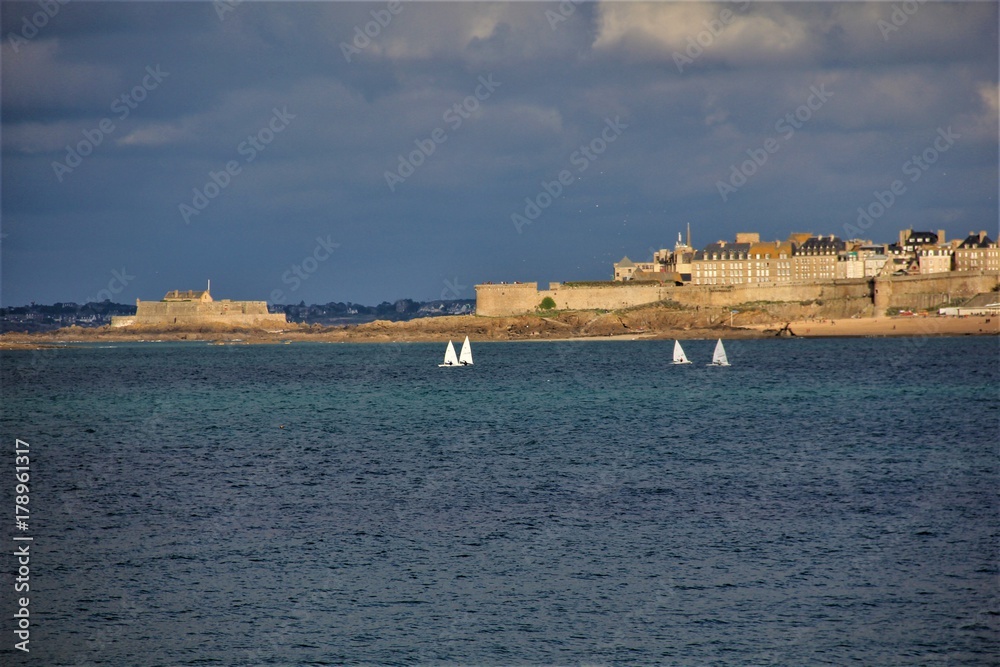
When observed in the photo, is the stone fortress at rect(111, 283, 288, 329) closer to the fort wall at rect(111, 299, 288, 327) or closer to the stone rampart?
the fort wall at rect(111, 299, 288, 327)

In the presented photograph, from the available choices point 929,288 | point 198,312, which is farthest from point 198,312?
point 929,288

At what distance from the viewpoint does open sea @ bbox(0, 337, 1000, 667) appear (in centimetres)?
1321

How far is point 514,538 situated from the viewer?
58.3 ft

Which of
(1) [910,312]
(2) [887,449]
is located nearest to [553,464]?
(2) [887,449]

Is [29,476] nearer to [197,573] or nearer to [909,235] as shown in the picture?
[197,573]

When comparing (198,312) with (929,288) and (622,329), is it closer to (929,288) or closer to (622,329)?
(622,329)

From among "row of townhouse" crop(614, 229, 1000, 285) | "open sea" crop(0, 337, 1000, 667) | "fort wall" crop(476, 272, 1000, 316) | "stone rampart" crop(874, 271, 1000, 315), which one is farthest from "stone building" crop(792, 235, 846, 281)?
"open sea" crop(0, 337, 1000, 667)

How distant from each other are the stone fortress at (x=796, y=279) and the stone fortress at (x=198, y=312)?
152 ft

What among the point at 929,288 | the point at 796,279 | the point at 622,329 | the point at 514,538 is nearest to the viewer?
the point at 514,538

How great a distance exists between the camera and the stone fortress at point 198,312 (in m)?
153

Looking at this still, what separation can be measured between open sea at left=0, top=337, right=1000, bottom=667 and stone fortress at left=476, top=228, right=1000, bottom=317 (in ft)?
261

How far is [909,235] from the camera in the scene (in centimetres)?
14225

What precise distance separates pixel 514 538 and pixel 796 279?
118 metres

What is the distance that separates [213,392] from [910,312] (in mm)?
81588
